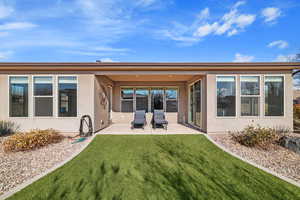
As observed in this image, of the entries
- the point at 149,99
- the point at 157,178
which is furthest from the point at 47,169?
the point at 149,99

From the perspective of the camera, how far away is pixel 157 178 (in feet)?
9.79

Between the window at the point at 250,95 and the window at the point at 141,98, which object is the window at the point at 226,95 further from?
the window at the point at 141,98

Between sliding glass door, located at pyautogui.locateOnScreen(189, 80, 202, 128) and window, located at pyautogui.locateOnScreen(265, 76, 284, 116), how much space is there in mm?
2996

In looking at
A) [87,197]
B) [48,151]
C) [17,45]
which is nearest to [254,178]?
[87,197]

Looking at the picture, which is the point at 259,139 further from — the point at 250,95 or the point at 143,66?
the point at 143,66

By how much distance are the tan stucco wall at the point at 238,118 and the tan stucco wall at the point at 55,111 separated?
5.54 meters

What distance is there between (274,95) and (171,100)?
5.49 metres

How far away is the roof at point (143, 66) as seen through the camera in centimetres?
572

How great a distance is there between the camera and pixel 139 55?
45.8 feet

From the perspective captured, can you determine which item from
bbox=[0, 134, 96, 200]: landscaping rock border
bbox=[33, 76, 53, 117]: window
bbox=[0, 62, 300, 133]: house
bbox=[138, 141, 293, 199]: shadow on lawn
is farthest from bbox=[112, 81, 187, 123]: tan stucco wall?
bbox=[138, 141, 293, 199]: shadow on lawn

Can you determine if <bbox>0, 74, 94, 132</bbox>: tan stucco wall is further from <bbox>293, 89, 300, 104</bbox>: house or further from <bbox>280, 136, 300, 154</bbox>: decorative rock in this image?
<bbox>293, 89, 300, 104</bbox>: house

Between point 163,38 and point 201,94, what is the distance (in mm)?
7591

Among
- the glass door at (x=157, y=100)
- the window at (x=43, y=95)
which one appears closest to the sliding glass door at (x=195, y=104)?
the glass door at (x=157, y=100)

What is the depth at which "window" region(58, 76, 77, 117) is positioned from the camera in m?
6.28
